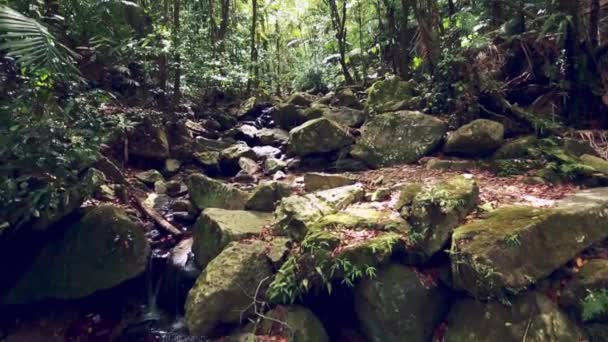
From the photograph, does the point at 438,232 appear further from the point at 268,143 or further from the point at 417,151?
the point at 268,143

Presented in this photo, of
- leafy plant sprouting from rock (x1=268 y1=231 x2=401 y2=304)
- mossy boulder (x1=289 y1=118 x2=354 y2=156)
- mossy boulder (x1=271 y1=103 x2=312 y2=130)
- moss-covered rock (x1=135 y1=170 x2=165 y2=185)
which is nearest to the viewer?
leafy plant sprouting from rock (x1=268 y1=231 x2=401 y2=304)

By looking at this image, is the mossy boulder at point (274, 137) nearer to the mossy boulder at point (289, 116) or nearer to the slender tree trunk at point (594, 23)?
the mossy boulder at point (289, 116)

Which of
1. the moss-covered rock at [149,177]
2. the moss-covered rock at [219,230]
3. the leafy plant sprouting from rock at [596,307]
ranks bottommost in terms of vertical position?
the leafy plant sprouting from rock at [596,307]

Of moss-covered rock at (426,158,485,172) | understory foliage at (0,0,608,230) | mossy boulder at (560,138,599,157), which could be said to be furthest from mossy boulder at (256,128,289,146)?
mossy boulder at (560,138,599,157)

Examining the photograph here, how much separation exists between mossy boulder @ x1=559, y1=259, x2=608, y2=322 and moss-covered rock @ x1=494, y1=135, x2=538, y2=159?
7.33 ft

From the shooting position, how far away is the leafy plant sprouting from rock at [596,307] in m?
2.84

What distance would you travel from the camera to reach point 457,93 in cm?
618

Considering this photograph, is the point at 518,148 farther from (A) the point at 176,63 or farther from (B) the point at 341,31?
(B) the point at 341,31

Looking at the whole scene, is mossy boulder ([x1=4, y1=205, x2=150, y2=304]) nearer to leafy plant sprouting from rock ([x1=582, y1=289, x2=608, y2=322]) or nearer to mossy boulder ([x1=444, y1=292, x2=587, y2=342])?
mossy boulder ([x1=444, y1=292, x2=587, y2=342])

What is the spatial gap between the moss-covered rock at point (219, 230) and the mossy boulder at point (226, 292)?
448 mm

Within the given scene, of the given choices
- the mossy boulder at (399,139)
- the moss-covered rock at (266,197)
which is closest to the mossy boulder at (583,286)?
the mossy boulder at (399,139)

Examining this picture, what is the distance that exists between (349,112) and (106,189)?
478cm

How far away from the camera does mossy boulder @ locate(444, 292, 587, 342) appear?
288 cm

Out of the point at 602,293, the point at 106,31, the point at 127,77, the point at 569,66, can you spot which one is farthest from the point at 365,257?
the point at 127,77
